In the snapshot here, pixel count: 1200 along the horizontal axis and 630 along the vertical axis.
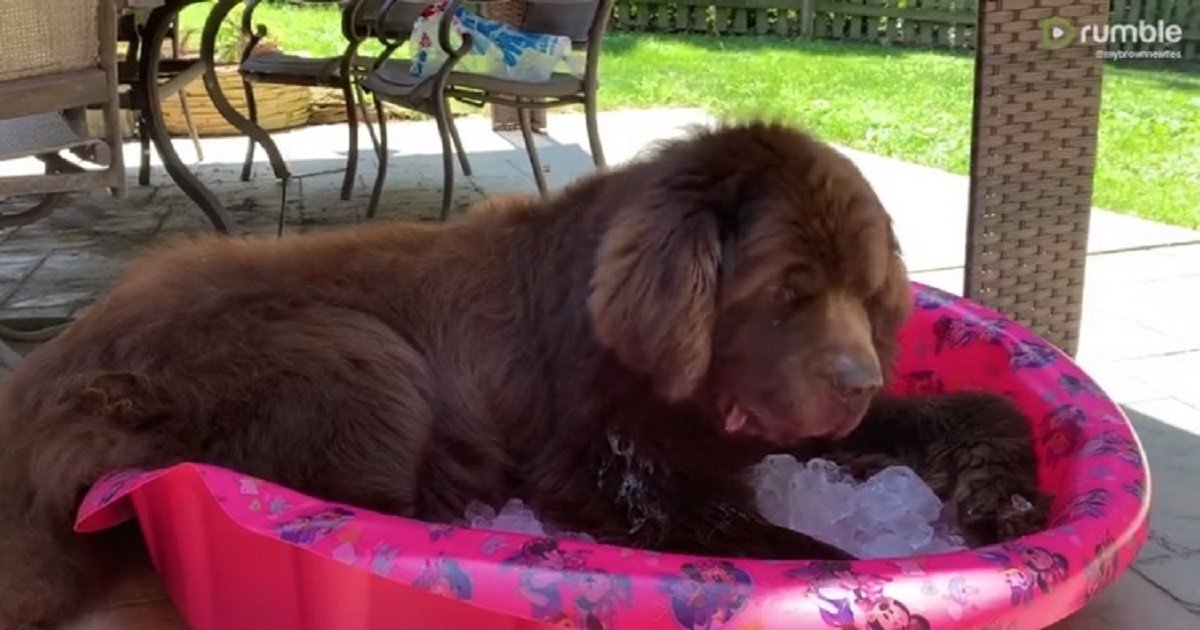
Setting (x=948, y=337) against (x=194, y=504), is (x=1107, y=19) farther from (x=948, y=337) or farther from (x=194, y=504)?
(x=194, y=504)

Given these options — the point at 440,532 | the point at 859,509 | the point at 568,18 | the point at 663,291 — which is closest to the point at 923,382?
the point at 859,509

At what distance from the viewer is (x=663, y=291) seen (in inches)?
81.2

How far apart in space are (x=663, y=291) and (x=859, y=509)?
87cm

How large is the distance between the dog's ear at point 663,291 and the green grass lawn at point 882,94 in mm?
3096

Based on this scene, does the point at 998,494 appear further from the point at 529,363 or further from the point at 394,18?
the point at 394,18

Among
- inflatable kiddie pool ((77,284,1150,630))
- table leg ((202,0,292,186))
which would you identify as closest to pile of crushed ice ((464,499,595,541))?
inflatable kiddie pool ((77,284,1150,630))

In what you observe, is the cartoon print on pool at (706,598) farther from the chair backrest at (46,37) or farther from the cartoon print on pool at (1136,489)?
the chair backrest at (46,37)

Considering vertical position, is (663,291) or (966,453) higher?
(663,291)

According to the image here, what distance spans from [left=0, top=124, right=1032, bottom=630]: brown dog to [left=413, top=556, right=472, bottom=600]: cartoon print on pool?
0.45 m

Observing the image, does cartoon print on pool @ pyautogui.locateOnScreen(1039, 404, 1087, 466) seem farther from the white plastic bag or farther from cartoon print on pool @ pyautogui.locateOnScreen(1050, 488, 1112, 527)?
the white plastic bag

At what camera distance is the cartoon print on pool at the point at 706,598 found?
1786mm

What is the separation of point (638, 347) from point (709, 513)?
16.2 inches

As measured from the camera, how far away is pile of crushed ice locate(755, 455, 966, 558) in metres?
2.52

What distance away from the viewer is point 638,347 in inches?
83.1
